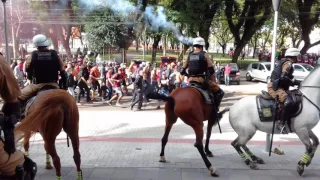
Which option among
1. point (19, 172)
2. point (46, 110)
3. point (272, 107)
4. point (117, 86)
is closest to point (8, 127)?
point (19, 172)

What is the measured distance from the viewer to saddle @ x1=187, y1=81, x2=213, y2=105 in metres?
6.08

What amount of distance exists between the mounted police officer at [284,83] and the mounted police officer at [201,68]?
3.30ft

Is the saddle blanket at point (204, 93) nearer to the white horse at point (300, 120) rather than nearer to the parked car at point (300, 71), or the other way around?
the white horse at point (300, 120)

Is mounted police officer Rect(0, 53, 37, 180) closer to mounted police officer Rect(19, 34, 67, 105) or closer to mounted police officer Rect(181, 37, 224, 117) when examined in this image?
mounted police officer Rect(19, 34, 67, 105)

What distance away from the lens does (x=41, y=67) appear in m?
5.48

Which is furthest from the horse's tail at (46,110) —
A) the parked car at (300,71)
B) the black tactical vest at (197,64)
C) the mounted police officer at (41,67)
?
the parked car at (300,71)

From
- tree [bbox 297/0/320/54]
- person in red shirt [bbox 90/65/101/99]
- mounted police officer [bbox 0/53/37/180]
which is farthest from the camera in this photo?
tree [bbox 297/0/320/54]

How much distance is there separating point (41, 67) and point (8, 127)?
2558mm

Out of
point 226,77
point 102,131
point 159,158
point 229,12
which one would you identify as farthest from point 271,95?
point 229,12

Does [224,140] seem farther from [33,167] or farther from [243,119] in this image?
[33,167]

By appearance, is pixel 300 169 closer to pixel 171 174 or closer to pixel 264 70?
pixel 171 174

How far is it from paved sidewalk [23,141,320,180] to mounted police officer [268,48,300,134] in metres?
0.93

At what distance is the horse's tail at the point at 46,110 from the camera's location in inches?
151

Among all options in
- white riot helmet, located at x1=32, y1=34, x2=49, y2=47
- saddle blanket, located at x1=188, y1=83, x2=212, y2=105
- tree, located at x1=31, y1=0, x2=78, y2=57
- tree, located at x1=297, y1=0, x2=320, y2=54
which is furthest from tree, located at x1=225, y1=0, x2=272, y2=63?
white riot helmet, located at x1=32, y1=34, x2=49, y2=47
